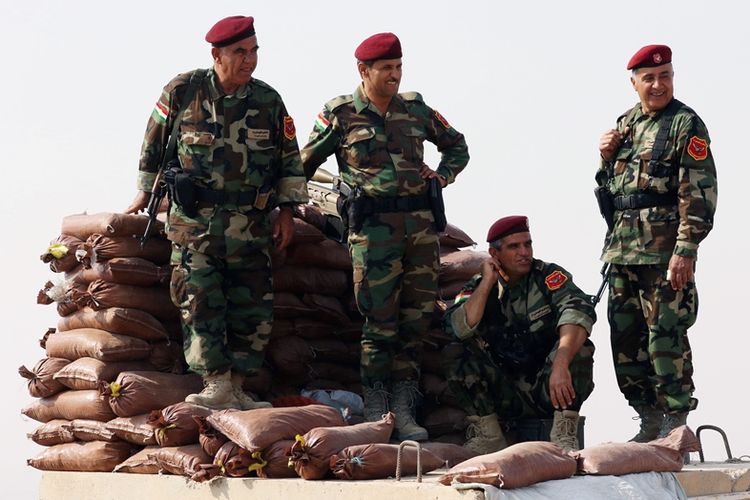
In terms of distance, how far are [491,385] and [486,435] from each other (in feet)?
0.84

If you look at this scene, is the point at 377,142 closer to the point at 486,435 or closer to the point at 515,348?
the point at 515,348

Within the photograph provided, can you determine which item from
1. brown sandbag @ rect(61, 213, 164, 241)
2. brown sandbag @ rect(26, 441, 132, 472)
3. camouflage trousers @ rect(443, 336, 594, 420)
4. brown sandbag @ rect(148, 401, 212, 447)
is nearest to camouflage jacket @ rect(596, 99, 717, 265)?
camouflage trousers @ rect(443, 336, 594, 420)

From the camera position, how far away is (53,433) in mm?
7148

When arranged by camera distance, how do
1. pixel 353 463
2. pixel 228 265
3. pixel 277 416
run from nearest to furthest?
pixel 353 463, pixel 277 416, pixel 228 265

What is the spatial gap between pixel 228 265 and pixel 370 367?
0.90 metres

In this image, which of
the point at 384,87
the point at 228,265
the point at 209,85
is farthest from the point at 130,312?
the point at 384,87

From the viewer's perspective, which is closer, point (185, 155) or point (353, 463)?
point (353, 463)

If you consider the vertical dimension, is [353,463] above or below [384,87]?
below

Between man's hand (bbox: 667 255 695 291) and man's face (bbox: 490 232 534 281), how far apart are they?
0.72 meters

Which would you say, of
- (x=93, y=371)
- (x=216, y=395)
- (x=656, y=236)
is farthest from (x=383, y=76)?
(x=93, y=371)

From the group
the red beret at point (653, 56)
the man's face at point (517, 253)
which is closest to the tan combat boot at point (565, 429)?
the man's face at point (517, 253)

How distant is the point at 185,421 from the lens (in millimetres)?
6230

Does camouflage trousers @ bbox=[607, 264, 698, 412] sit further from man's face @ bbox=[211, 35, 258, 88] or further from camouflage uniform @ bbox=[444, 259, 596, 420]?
man's face @ bbox=[211, 35, 258, 88]

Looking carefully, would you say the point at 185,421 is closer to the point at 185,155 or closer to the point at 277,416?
the point at 277,416
